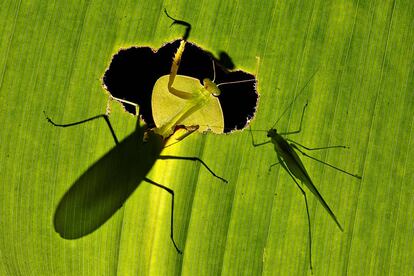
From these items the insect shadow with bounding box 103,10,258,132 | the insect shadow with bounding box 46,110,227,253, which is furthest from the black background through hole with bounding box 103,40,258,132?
the insect shadow with bounding box 46,110,227,253

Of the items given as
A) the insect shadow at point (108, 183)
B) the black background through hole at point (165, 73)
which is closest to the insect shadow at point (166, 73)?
the black background through hole at point (165, 73)

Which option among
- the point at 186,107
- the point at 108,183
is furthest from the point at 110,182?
the point at 186,107

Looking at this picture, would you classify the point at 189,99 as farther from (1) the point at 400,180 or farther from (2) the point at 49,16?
(1) the point at 400,180

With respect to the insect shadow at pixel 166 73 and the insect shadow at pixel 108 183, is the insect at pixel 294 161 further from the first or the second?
the insect shadow at pixel 108 183

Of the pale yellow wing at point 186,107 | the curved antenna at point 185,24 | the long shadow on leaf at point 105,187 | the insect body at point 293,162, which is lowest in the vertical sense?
the long shadow on leaf at point 105,187

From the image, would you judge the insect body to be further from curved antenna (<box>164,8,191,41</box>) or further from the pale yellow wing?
curved antenna (<box>164,8,191,41</box>)

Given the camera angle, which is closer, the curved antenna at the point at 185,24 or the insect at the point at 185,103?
the curved antenna at the point at 185,24
